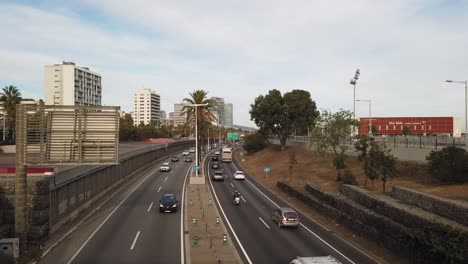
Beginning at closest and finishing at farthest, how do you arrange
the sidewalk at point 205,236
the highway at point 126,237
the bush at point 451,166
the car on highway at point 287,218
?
the sidewalk at point 205,236
the highway at point 126,237
the car on highway at point 287,218
the bush at point 451,166

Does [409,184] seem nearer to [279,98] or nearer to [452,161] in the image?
[452,161]

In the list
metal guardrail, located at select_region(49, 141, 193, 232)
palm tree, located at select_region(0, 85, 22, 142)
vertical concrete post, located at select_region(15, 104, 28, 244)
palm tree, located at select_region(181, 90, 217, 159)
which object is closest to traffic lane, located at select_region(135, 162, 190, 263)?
metal guardrail, located at select_region(49, 141, 193, 232)

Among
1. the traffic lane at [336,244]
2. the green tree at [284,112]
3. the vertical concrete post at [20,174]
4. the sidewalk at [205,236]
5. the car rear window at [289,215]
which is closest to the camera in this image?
the vertical concrete post at [20,174]

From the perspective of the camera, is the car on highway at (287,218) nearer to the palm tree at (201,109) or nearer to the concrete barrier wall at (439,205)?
the concrete barrier wall at (439,205)

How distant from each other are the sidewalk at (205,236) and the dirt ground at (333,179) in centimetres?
826

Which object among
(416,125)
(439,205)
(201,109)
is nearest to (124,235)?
(439,205)

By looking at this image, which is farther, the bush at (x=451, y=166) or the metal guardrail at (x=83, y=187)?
the bush at (x=451, y=166)

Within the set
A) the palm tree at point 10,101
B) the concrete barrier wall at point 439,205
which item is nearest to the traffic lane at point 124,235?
the concrete barrier wall at point 439,205

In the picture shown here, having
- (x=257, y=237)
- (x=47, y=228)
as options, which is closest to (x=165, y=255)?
(x=257, y=237)

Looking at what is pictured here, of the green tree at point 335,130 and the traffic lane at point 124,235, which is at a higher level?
the green tree at point 335,130

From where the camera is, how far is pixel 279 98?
9488cm

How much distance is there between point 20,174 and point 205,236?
1161 centimetres

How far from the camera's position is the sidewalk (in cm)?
2116

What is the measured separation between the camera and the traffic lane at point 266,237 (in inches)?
872
